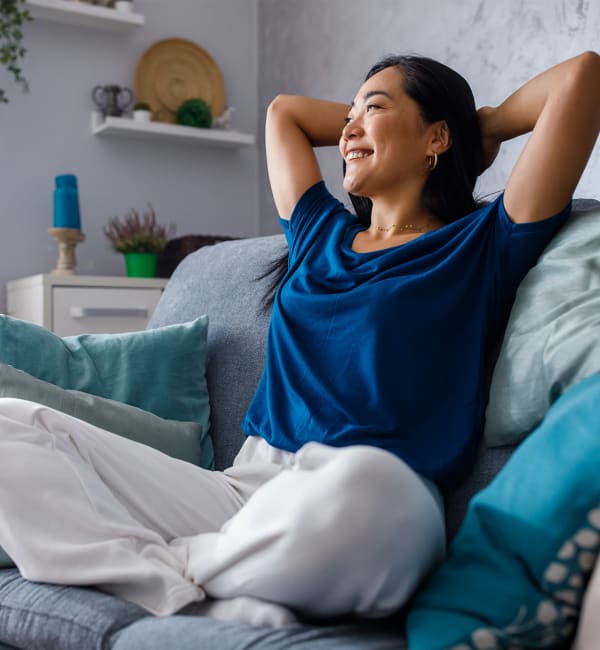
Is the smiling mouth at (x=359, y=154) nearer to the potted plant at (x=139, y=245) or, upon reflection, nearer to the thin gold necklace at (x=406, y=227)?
the thin gold necklace at (x=406, y=227)

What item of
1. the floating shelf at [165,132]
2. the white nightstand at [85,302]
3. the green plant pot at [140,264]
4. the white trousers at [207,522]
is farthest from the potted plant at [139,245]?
the white trousers at [207,522]

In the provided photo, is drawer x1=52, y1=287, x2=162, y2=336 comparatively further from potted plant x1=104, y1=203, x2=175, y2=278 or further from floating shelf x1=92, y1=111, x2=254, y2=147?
floating shelf x1=92, y1=111, x2=254, y2=147

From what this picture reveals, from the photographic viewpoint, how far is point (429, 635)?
787mm

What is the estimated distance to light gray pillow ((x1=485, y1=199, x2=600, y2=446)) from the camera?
1.17 metres

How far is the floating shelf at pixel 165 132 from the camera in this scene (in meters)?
3.37

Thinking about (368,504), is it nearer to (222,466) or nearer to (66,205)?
(222,466)

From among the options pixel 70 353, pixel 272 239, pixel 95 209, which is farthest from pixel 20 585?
pixel 95 209

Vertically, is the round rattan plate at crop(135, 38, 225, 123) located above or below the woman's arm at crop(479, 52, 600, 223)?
above

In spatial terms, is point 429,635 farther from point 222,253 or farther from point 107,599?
point 222,253

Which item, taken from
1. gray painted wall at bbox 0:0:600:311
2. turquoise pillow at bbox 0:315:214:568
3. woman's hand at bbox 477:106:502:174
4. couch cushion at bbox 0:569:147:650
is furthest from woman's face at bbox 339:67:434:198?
gray painted wall at bbox 0:0:600:311

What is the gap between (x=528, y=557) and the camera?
0.81m

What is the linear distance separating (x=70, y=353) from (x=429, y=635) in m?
1.04

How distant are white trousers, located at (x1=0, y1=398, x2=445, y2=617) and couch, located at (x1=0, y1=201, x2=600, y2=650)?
31 mm

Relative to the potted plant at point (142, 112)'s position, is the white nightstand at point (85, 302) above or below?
below
